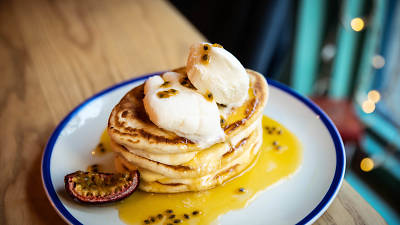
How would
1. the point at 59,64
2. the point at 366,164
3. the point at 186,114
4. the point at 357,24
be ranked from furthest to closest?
the point at 366,164, the point at 357,24, the point at 59,64, the point at 186,114

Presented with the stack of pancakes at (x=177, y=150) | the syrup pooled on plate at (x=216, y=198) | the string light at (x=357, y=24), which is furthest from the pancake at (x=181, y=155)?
the string light at (x=357, y=24)

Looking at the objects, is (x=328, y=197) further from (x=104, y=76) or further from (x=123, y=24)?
(x=123, y=24)

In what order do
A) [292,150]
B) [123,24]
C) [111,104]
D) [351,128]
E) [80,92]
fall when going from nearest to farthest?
[292,150] → [111,104] → [80,92] → [123,24] → [351,128]

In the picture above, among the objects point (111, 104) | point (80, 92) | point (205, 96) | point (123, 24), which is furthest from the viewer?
point (123, 24)

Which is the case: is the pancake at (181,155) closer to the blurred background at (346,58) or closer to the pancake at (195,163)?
the pancake at (195,163)

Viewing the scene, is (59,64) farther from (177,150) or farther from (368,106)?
(368,106)

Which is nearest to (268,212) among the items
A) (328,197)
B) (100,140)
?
(328,197)

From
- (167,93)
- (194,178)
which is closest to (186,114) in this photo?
(167,93)
